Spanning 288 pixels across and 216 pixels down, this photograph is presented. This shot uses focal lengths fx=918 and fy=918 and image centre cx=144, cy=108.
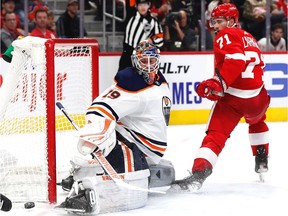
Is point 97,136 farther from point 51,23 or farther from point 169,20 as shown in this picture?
point 169,20

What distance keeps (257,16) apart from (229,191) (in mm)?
3987

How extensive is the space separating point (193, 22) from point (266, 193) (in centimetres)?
383

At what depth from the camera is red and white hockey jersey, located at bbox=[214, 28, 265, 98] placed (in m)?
4.79

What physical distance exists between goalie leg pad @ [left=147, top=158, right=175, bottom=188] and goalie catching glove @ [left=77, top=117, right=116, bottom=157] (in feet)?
1.61

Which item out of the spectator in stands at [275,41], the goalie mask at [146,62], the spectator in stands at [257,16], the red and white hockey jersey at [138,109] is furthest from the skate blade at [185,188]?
the spectator in stands at [257,16]

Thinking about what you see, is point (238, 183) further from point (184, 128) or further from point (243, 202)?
point (184, 128)

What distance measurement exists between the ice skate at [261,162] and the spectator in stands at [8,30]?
316cm

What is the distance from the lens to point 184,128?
25.7 feet

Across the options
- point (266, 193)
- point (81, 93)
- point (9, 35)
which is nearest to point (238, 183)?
point (266, 193)

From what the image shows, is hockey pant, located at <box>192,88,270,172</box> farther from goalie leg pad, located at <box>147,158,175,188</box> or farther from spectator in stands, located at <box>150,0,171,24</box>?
spectator in stands, located at <box>150,0,171,24</box>

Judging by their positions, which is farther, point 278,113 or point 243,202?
point 278,113

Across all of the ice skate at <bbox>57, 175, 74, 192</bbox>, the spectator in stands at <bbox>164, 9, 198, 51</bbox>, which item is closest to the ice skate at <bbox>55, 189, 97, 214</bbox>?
the ice skate at <bbox>57, 175, 74, 192</bbox>

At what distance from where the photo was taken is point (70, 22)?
805 cm

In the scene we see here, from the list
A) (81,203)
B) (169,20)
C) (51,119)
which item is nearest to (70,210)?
(81,203)
